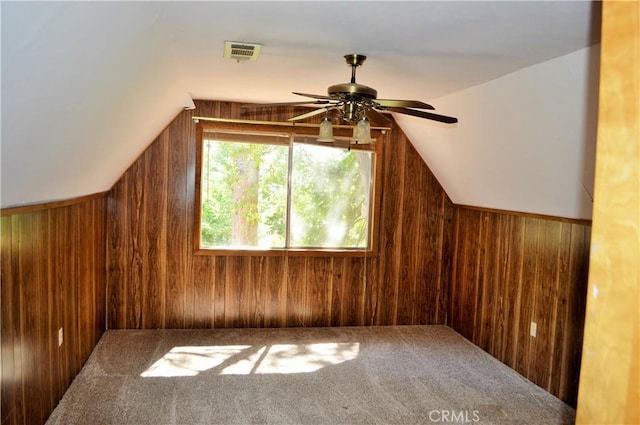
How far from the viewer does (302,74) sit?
293 cm

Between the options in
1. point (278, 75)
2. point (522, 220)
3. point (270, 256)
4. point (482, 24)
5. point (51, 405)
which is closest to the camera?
point (482, 24)

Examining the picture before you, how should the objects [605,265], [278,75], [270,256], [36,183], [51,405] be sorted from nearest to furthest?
[605,265] → [36,183] → [51,405] → [278,75] → [270,256]

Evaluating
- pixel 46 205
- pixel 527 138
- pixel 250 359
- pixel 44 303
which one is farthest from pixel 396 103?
pixel 250 359

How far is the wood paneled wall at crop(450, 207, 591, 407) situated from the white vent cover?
8.05 feet

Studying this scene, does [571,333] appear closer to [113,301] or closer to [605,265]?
[605,265]

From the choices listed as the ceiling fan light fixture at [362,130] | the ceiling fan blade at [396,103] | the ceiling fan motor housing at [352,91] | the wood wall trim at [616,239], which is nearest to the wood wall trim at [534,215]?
the ceiling fan blade at [396,103]

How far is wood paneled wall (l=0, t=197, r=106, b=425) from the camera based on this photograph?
78.9 inches

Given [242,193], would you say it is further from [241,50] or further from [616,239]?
[616,239]

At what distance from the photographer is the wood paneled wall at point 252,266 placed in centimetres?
401

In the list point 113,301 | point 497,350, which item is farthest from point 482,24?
point 113,301

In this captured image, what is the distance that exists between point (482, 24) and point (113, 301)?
149 inches

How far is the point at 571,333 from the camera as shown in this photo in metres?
3.02

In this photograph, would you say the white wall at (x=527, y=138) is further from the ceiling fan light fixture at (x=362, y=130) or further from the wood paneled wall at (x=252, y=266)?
the ceiling fan light fixture at (x=362, y=130)

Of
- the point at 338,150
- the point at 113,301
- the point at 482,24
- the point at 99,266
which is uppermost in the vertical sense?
the point at 482,24
